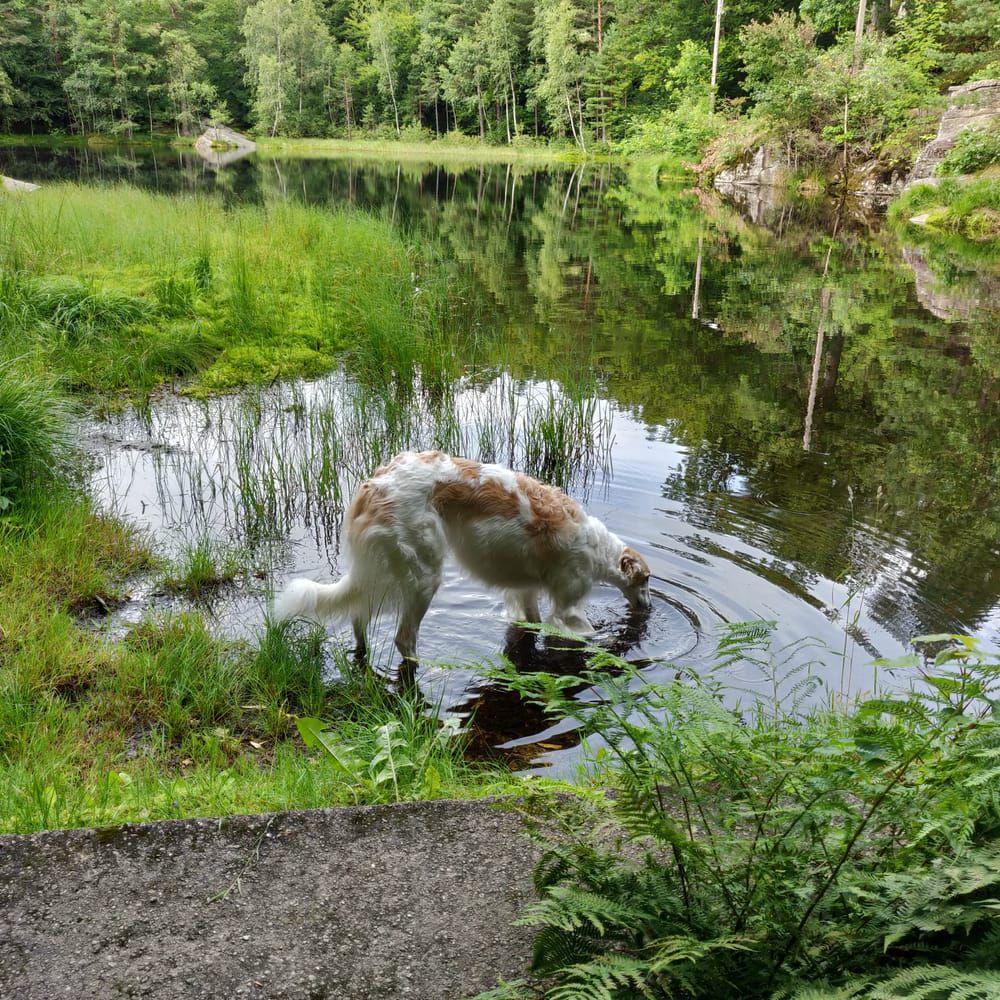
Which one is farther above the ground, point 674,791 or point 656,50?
point 656,50

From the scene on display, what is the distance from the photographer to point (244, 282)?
37.2ft

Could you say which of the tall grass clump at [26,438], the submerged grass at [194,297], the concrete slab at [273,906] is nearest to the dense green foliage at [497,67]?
the submerged grass at [194,297]

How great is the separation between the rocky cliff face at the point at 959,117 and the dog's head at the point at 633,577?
27.6 m

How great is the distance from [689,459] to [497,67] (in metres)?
68.6

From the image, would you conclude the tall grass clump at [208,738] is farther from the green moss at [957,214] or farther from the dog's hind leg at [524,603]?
the green moss at [957,214]

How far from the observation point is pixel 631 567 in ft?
18.8

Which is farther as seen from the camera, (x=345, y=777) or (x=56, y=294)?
(x=56, y=294)

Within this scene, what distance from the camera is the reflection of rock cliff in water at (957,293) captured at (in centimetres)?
1458

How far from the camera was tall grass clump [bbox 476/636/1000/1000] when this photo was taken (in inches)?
70.7

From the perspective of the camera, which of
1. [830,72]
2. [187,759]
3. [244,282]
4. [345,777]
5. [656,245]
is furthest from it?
[830,72]

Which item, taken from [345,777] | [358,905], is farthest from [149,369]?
[358,905]

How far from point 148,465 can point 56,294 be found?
360cm

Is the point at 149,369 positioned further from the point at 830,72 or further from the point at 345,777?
the point at 830,72

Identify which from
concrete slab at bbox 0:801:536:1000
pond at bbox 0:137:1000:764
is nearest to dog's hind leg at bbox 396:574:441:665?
pond at bbox 0:137:1000:764
